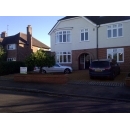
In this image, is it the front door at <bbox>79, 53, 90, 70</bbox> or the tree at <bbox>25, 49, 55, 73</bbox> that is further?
the front door at <bbox>79, 53, 90, 70</bbox>

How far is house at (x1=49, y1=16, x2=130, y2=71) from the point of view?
70.1 feet

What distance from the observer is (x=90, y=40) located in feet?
77.3

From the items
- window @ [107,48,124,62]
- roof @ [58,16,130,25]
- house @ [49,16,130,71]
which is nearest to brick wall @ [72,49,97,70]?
house @ [49,16,130,71]

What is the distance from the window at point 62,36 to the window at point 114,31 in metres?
5.65

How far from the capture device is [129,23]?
821 inches

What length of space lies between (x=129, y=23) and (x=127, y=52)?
10.6 ft

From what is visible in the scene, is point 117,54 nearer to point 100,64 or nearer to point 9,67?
point 100,64

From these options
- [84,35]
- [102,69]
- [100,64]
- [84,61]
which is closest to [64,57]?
[84,61]

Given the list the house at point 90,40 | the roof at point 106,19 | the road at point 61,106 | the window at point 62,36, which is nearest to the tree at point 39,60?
the road at point 61,106

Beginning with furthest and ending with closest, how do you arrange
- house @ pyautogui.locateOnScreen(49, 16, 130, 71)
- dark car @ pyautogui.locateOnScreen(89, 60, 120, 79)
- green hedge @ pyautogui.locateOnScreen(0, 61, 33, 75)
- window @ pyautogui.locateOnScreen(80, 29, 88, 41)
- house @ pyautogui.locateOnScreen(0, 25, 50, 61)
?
1. house @ pyautogui.locateOnScreen(0, 25, 50, 61)
2. window @ pyautogui.locateOnScreen(80, 29, 88, 41)
3. house @ pyautogui.locateOnScreen(49, 16, 130, 71)
4. green hedge @ pyautogui.locateOnScreen(0, 61, 33, 75)
5. dark car @ pyautogui.locateOnScreen(89, 60, 120, 79)

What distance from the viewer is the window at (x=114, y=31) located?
70.7ft

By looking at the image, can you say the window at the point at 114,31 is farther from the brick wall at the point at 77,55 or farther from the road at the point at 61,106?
the road at the point at 61,106

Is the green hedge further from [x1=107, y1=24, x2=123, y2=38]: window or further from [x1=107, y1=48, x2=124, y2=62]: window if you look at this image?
[x1=107, y1=24, x2=123, y2=38]: window

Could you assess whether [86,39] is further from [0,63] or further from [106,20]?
[0,63]
